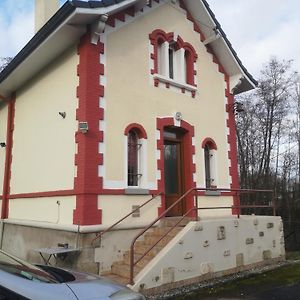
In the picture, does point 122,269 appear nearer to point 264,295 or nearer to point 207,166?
point 264,295

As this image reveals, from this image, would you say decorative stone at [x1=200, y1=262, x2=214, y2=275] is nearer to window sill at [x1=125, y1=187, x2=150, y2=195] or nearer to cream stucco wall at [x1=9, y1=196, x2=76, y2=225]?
window sill at [x1=125, y1=187, x2=150, y2=195]

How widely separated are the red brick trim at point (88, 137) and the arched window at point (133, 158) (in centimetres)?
107

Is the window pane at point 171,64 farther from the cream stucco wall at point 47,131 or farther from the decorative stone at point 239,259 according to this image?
the decorative stone at point 239,259

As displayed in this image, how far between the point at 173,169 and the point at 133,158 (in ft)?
5.74

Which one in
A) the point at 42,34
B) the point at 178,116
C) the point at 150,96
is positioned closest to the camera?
the point at 42,34

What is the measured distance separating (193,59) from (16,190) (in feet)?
22.0

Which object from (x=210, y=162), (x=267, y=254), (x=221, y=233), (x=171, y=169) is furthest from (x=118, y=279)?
(x=210, y=162)

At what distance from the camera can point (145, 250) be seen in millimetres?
9195

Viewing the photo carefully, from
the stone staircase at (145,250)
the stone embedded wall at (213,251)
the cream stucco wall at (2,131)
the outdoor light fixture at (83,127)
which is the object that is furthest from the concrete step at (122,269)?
the cream stucco wall at (2,131)

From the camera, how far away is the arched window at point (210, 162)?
40.4ft

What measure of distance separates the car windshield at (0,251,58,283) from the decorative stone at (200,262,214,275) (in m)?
5.78

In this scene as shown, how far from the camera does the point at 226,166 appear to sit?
12.8m

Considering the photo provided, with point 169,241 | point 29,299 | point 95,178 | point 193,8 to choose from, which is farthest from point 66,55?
point 29,299

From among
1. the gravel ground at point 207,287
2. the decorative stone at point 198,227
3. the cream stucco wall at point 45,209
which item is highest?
the cream stucco wall at point 45,209
